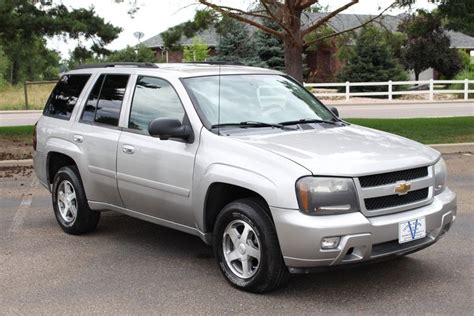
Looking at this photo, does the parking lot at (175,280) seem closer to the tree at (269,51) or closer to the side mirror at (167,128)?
the side mirror at (167,128)

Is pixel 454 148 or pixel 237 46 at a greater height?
pixel 237 46

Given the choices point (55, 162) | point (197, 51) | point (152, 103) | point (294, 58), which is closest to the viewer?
point (152, 103)

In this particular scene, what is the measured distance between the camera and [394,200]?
455cm

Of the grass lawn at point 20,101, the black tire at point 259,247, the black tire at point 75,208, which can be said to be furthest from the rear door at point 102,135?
the grass lawn at point 20,101

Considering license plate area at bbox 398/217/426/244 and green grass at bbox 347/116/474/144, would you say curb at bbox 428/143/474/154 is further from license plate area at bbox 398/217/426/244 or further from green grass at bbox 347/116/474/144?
license plate area at bbox 398/217/426/244

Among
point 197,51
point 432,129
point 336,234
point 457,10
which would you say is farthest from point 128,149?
point 197,51

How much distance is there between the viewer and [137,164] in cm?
555

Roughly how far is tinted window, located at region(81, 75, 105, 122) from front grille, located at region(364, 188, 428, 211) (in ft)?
10.3

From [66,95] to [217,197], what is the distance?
278 centimetres

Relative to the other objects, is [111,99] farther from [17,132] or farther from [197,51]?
[197,51]

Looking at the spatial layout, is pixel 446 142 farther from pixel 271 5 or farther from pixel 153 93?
pixel 153 93

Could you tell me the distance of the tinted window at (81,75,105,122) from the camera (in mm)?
6371

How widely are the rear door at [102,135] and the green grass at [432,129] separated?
343 inches

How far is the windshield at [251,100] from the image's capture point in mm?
5359
